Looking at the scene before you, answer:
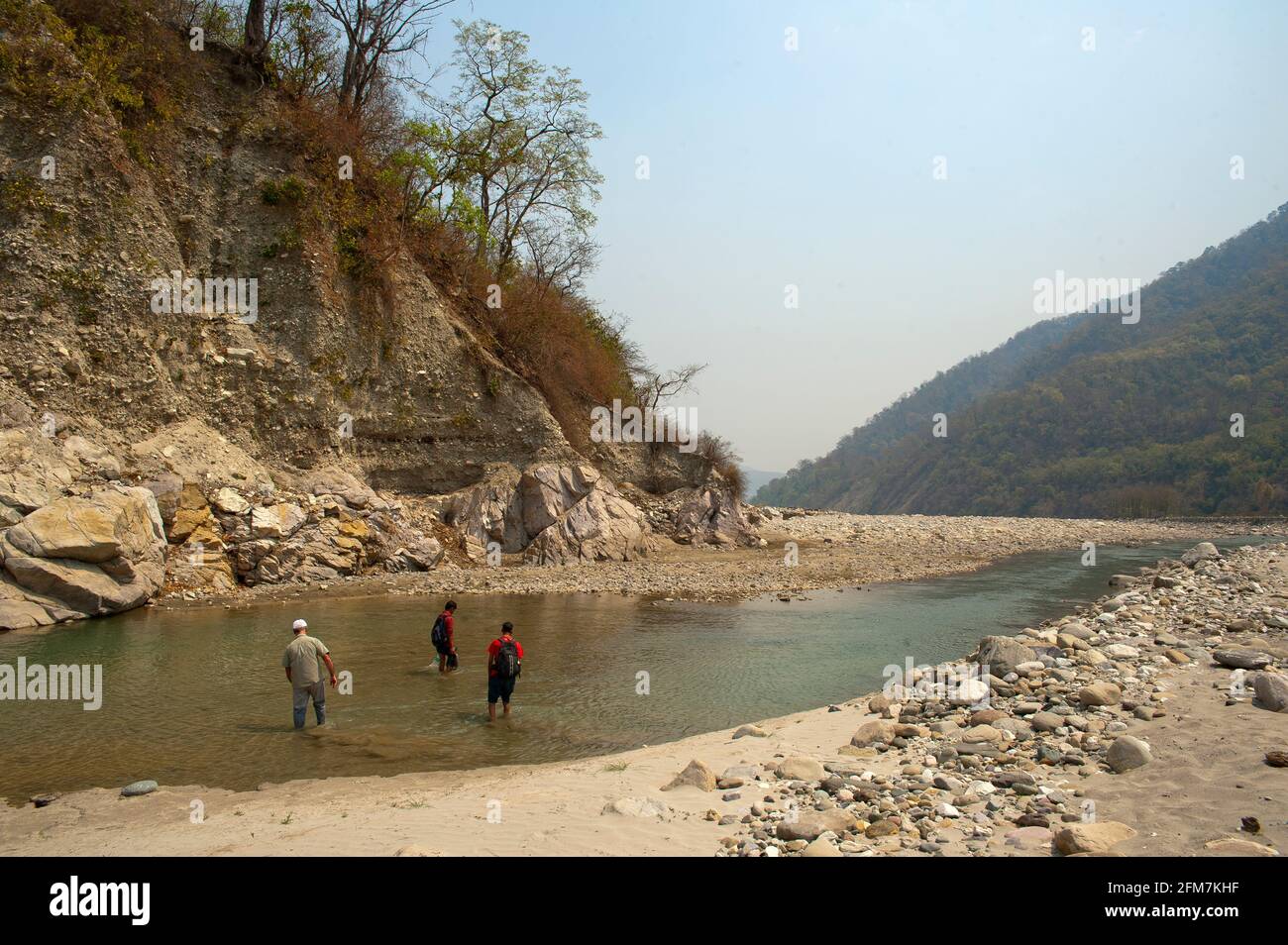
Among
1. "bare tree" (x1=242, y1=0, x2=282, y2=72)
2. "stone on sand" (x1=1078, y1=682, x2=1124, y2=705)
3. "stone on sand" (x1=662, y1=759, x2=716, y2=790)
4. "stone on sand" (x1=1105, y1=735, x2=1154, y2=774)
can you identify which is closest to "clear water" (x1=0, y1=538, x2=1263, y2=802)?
"stone on sand" (x1=662, y1=759, x2=716, y2=790)

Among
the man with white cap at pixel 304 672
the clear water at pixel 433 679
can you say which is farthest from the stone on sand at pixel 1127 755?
the man with white cap at pixel 304 672

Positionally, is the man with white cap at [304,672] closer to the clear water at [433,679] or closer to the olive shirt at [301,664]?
the olive shirt at [301,664]

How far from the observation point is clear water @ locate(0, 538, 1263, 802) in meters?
9.19

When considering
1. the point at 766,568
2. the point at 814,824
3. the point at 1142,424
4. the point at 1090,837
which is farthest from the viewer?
the point at 1142,424

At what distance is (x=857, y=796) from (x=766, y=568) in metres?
22.0

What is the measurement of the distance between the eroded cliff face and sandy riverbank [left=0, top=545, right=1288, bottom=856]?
12298 mm

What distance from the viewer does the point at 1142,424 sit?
93.8 metres

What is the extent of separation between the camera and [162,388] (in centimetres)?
2289

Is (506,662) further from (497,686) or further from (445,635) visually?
(445,635)

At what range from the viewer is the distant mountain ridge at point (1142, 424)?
7631cm

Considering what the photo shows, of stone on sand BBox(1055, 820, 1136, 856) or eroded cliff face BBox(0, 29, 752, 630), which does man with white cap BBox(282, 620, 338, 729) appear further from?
eroded cliff face BBox(0, 29, 752, 630)

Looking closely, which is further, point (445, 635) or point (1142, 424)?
point (1142, 424)

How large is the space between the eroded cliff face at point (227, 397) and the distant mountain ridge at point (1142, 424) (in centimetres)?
7060

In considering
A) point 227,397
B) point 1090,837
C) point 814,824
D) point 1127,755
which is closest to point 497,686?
point 814,824
